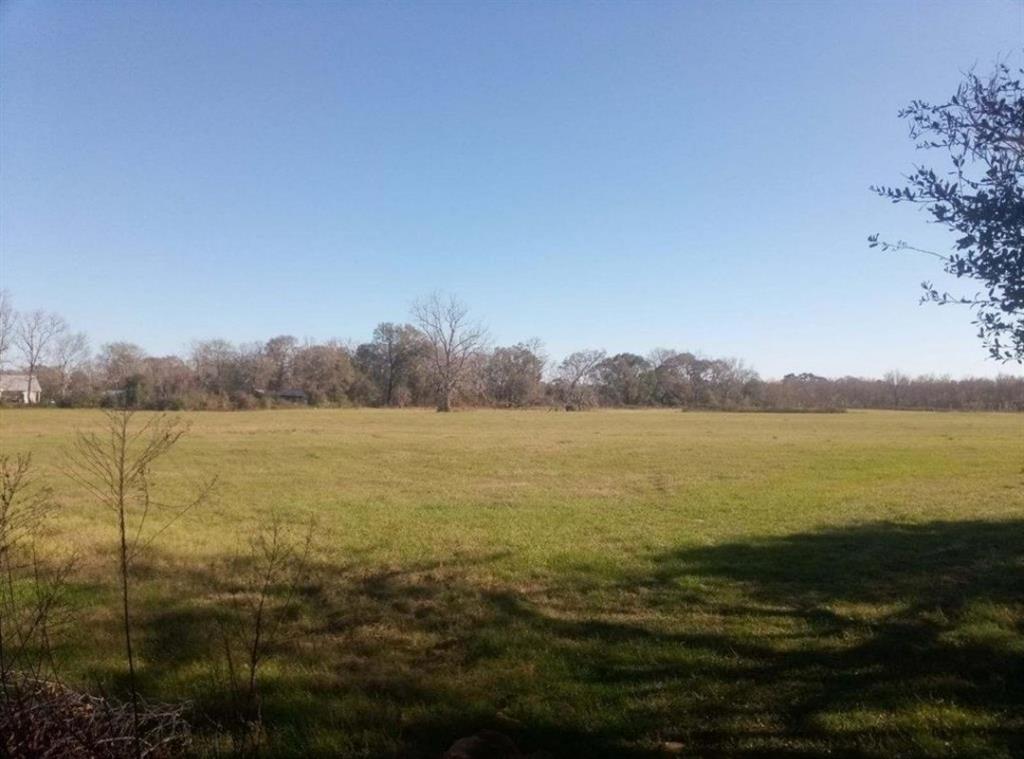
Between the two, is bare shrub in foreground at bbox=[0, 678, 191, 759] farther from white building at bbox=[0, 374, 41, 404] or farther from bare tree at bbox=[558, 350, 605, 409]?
bare tree at bbox=[558, 350, 605, 409]

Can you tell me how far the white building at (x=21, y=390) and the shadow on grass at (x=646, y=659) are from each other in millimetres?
51693

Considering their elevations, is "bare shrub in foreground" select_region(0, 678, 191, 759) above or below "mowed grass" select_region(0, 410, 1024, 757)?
above

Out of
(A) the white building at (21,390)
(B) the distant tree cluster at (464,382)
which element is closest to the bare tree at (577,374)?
(B) the distant tree cluster at (464,382)

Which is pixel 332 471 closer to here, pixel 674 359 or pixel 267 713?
pixel 267 713

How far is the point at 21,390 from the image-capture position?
58.1 m

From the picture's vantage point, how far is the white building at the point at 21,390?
5444 centimetres

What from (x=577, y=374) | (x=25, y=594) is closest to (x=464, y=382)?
(x=577, y=374)

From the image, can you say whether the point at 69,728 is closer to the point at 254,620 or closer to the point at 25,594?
the point at 254,620

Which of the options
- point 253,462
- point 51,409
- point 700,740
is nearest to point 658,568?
point 700,740

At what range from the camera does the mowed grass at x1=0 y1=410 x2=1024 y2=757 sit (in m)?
5.60

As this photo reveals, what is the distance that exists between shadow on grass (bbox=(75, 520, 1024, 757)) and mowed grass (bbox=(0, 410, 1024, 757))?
3 cm

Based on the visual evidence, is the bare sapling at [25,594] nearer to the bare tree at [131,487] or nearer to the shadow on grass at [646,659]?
the bare tree at [131,487]

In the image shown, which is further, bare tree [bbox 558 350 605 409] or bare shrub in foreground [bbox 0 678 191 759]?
bare tree [bbox 558 350 605 409]

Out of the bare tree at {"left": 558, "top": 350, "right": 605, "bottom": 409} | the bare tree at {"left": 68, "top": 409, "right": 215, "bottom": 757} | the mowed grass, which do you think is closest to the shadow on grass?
the mowed grass
